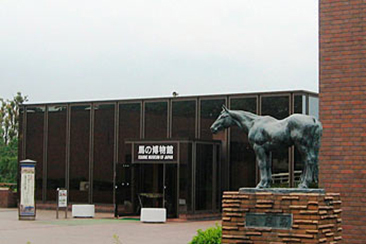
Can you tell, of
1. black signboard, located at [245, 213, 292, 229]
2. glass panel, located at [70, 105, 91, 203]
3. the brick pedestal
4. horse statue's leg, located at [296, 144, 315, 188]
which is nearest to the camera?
the brick pedestal

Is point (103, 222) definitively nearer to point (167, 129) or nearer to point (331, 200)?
point (167, 129)

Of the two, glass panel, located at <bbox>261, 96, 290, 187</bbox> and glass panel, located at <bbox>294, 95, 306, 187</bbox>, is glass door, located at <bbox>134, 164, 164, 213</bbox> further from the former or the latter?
glass panel, located at <bbox>294, 95, 306, 187</bbox>

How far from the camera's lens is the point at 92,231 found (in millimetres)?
22531

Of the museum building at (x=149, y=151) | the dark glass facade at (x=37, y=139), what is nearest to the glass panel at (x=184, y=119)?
the museum building at (x=149, y=151)

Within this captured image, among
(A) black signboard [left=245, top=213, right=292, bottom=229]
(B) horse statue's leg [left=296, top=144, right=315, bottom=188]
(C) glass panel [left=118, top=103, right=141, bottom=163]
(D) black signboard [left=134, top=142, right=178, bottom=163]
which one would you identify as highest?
(C) glass panel [left=118, top=103, right=141, bottom=163]

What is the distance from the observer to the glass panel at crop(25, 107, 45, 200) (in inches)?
1414

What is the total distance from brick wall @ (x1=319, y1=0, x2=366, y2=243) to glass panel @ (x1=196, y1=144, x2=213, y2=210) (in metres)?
15.9

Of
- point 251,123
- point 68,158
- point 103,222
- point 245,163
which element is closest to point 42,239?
point 103,222

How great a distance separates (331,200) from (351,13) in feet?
13.9

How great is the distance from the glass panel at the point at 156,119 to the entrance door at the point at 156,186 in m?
2.53

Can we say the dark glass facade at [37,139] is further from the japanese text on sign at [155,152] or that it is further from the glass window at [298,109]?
the glass window at [298,109]

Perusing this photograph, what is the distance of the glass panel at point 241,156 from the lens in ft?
102

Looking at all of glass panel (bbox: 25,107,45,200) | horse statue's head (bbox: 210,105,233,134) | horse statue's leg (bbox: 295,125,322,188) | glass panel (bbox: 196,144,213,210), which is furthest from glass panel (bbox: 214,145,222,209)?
horse statue's leg (bbox: 295,125,322,188)

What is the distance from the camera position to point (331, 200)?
12.2m
